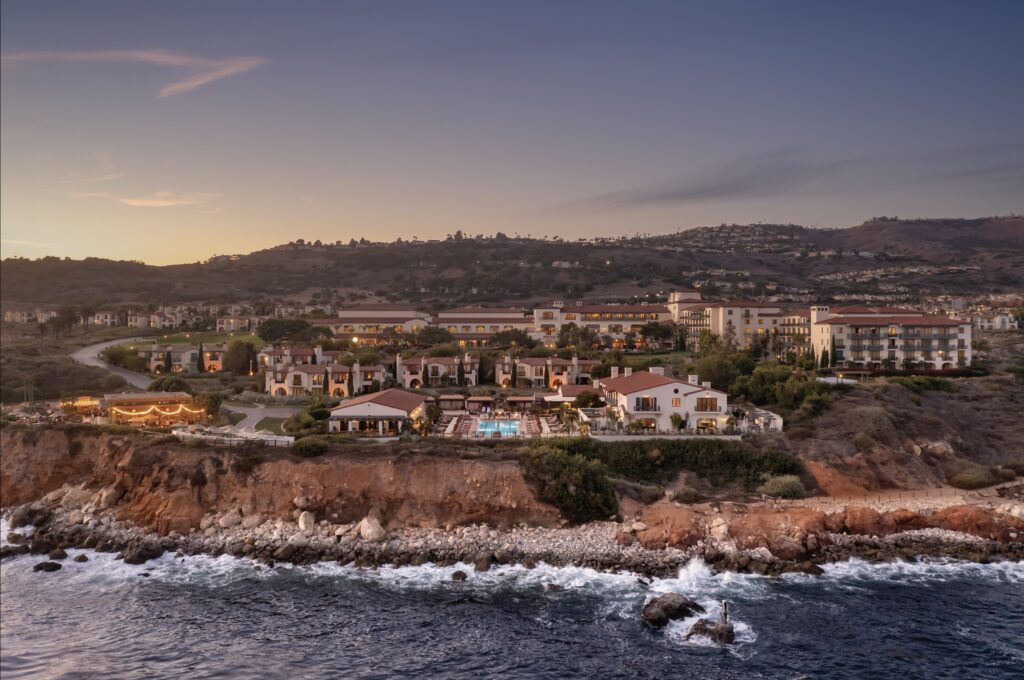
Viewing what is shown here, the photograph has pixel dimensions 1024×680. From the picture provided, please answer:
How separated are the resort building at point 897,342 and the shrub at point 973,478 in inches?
787

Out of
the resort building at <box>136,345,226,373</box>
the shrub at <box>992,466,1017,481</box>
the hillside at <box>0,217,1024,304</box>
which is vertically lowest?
the shrub at <box>992,466,1017,481</box>

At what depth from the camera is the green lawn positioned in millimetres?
41219

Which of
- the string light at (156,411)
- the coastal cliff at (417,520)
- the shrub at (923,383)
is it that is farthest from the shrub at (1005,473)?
the string light at (156,411)

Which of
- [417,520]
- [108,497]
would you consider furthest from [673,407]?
[108,497]

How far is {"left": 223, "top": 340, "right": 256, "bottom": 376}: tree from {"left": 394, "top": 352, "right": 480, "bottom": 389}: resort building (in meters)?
15.4

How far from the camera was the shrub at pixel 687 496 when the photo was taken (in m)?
33.3

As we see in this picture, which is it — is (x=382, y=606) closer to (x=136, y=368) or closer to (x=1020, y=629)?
(x=1020, y=629)

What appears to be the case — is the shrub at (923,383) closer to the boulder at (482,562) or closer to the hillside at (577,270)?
the boulder at (482,562)

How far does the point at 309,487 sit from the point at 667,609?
18.2 m

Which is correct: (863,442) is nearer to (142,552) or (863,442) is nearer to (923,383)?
(923,383)

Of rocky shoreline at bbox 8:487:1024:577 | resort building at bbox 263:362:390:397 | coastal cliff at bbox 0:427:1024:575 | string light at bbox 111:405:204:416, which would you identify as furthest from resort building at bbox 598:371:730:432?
string light at bbox 111:405:204:416

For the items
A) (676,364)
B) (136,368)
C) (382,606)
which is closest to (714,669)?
(382,606)

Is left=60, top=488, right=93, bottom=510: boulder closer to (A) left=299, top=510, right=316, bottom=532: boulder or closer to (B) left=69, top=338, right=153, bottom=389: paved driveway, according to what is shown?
(A) left=299, top=510, right=316, bottom=532: boulder

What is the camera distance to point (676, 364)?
5847 centimetres
